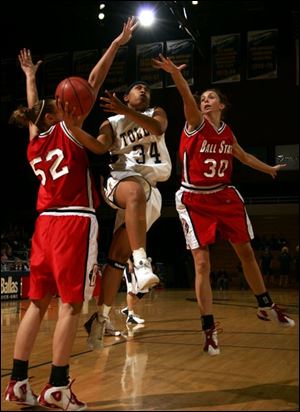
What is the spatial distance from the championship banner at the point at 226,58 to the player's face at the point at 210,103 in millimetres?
11221

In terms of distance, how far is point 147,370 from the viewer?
3.88m

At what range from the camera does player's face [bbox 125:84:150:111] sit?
4480 millimetres

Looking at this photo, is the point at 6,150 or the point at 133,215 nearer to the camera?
the point at 133,215

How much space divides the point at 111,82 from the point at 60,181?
13.1 meters

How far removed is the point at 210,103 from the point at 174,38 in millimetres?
11925

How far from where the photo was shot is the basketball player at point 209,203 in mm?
4223

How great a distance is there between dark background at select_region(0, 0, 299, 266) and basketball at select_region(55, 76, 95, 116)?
971cm

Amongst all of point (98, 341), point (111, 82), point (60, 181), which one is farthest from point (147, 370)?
point (111, 82)

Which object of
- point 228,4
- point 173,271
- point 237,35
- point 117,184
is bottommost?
point 173,271

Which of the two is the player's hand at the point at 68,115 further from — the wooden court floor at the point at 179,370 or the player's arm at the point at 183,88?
the wooden court floor at the point at 179,370

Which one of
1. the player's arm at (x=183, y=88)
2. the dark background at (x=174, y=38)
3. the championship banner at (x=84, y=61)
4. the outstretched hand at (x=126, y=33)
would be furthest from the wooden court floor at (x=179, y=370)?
the championship banner at (x=84, y=61)

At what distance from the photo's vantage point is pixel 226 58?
15.5 m

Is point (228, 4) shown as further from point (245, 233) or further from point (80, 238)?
point (80, 238)

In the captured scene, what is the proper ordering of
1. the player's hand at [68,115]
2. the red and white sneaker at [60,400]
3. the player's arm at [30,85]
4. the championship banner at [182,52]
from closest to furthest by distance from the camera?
1. the red and white sneaker at [60,400]
2. the player's hand at [68,115]
3. the player's arm at [30,85]
4. the championship banner at [182,52]
